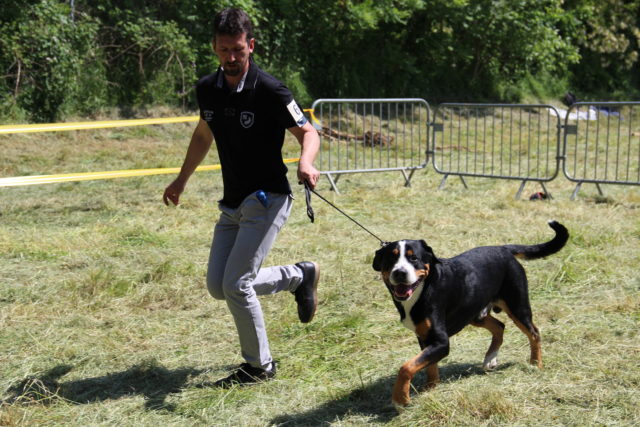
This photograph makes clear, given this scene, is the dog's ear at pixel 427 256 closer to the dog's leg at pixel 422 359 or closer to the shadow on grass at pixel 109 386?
the dog's leg at pixel 422 359

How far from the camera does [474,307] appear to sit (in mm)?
4027

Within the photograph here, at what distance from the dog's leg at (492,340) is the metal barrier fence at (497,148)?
579 cm

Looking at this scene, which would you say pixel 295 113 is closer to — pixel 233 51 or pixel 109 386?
pixel 233 51

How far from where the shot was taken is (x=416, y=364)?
3.59 metres

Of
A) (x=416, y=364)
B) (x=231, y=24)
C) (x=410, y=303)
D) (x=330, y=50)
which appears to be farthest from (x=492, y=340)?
(x=330, y=50)

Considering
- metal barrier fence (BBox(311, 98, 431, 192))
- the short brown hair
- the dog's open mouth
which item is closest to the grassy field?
the dog's open mouth

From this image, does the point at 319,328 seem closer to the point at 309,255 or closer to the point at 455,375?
the point at 455,375

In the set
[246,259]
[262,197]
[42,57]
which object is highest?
[42,57]

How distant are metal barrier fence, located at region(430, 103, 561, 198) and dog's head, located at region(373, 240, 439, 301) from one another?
6299 mm

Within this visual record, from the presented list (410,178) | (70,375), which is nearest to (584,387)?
(70,375)

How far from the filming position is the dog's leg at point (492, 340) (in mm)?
4234

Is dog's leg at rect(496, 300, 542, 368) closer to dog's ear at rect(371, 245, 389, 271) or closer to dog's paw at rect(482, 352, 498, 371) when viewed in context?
dog's paw at rect(482, 352, 498, 371)

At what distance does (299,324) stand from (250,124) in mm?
1734

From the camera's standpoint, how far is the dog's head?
12.0 ft
